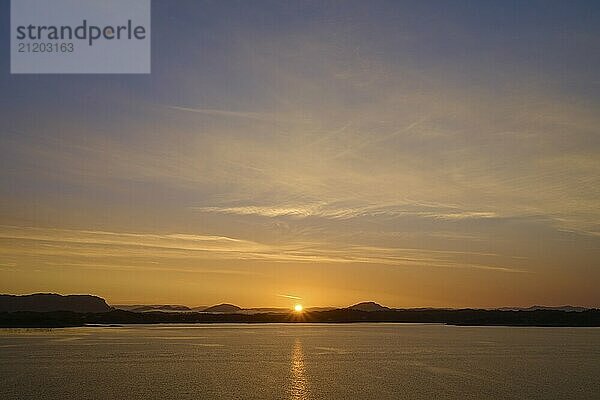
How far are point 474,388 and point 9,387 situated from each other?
74.8 feet

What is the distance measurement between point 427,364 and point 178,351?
23492 mm

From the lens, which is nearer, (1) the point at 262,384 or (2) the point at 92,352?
(1) the point at 262,384

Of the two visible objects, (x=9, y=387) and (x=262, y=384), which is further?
(x=262, y=384)

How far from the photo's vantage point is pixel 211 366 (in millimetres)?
44656

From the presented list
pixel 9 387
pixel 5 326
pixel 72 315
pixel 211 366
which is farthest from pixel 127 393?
pixel 72 315

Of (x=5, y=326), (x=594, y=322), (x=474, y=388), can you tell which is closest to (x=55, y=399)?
(x=474, y=388)

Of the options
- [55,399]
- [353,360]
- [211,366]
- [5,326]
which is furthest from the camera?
[5,326]

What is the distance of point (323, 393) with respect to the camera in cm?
3123

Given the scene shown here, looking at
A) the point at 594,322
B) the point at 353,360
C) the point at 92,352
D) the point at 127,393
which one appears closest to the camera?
the point at 127,393

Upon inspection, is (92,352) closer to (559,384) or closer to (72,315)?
(559,384)

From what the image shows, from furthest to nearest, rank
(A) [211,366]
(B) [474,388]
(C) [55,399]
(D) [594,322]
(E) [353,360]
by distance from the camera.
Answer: (D) [594,322] → (E) [353,360] → (A) [211,366] → (B) [474,388] → (C) [55,399]

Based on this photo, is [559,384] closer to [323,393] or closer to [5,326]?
[323,393]

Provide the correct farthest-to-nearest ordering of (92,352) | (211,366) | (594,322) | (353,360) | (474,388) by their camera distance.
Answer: (594,322) < (92,352) < (353,360) < (211,366) < (474,388)

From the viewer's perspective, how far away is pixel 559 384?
34469 millimetres
